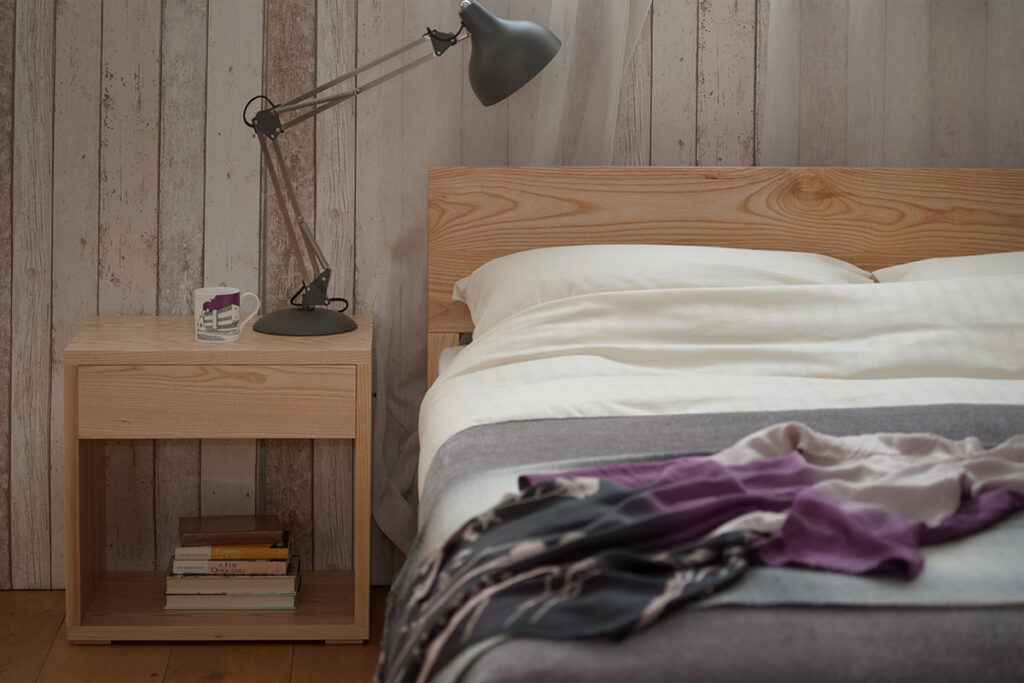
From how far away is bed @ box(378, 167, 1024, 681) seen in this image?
842mm

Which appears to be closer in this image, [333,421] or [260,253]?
[333,421]

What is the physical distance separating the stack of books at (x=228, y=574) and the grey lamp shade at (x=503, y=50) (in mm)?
984

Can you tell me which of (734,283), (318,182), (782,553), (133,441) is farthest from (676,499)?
(133,441)

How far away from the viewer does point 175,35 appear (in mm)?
2066

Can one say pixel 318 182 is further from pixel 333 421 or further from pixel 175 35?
pixel 333 421

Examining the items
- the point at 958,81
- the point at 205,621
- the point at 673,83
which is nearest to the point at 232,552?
the point at 205,621

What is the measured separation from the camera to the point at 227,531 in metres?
2.00

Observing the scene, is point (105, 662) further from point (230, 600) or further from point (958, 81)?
point (958, 81)

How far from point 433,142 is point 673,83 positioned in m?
0.53

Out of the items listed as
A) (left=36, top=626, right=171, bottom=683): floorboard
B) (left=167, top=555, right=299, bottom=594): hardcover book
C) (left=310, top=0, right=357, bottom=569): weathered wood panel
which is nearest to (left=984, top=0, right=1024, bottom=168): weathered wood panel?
(left=310, top=0, right=357, bottom=569): weathered wood panel

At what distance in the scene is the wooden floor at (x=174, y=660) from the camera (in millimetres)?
1823

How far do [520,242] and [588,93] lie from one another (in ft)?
1.09

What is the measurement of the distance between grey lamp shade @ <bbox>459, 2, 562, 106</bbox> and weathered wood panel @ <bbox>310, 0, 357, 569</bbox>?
1.14 ft

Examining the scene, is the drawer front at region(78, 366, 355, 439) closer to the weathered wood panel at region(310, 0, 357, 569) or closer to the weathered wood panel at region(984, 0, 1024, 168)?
the weathered wood panel at region(310, 0, 357, 569)
